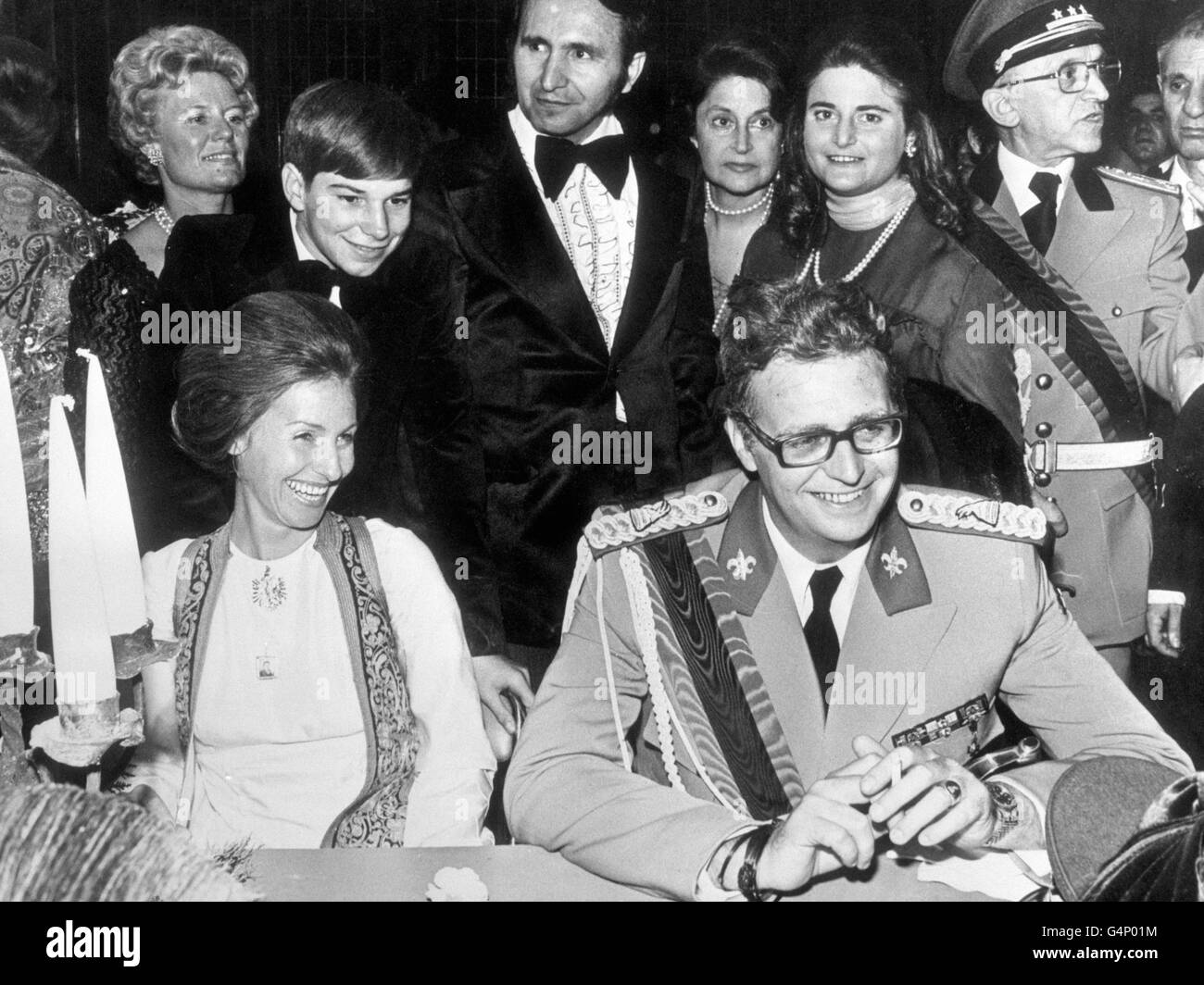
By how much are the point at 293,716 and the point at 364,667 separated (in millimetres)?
181

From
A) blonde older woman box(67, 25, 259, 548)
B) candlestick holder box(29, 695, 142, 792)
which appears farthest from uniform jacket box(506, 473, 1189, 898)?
blonde older woman box(67, 25, 259, 548)

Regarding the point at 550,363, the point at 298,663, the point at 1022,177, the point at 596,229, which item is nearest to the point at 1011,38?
the point at 1022,177

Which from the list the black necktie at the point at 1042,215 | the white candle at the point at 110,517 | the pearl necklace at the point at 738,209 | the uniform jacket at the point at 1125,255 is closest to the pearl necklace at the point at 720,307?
the pearl necklace at the point at 738,209

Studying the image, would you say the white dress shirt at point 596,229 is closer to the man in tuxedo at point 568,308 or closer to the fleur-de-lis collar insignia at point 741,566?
the man in tuxedo at point 568,308

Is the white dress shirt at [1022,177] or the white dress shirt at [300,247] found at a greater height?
the white dress shirt at [1022,177]

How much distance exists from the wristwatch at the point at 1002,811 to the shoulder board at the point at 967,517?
0.49 metres

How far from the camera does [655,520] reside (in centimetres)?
285

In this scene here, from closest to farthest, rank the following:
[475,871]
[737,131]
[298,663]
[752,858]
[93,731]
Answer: [752,858] → [475,871] → [93,731] → [298,663] → [737,131]

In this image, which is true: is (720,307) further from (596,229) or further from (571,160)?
(571,160)

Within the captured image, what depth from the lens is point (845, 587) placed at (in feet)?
9.28

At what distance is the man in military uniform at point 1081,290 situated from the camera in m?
3.16

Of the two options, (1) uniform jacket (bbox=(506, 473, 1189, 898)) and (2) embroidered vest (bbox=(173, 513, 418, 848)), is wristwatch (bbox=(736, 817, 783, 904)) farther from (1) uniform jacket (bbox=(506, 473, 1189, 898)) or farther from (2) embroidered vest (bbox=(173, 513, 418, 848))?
(2) embroidered vest (bbox=(173, 513, 418, 848))

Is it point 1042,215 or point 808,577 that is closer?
point 808,577
